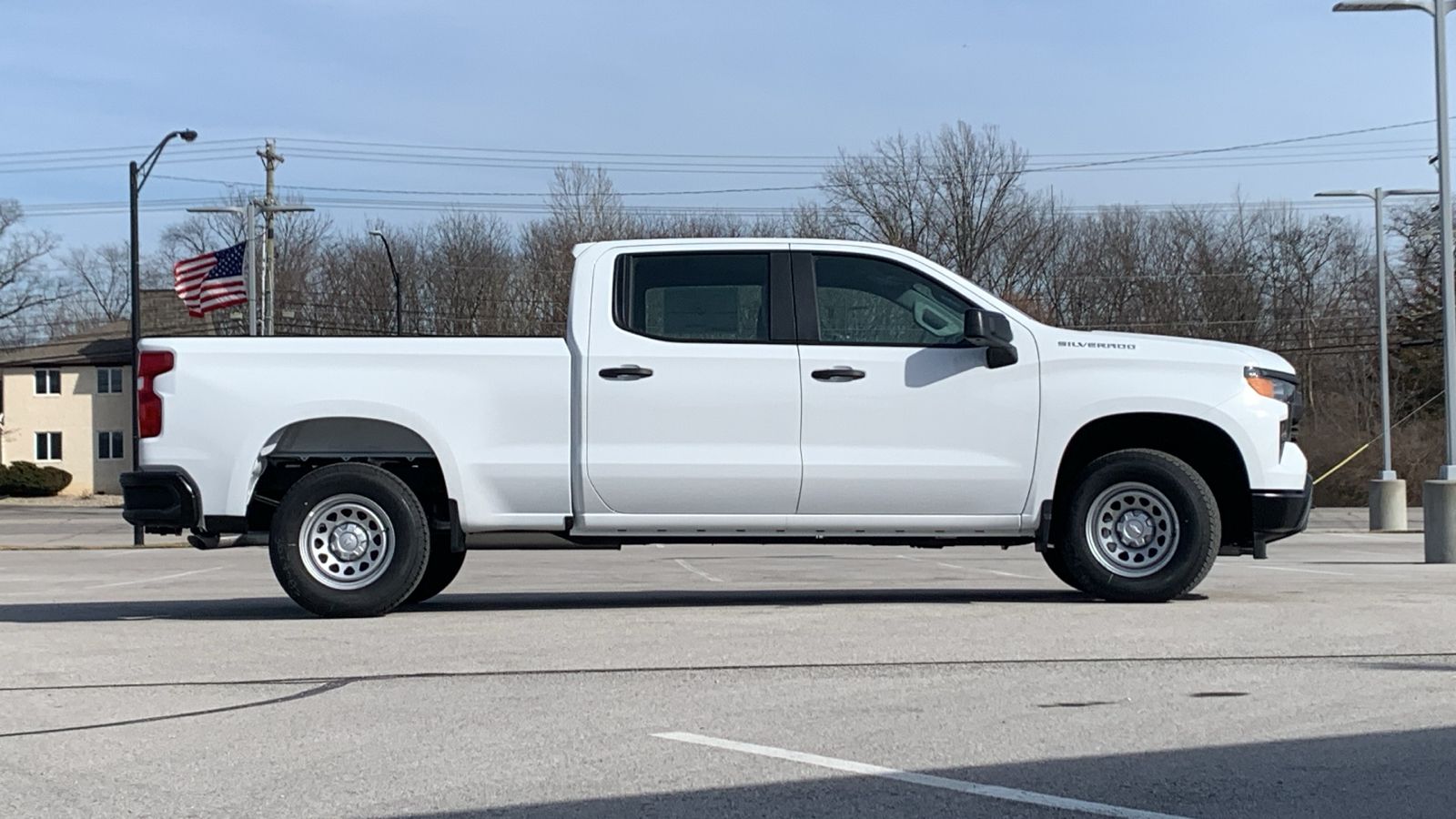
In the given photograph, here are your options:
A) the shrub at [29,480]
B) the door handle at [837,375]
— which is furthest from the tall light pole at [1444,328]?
the shrub at [29,480]

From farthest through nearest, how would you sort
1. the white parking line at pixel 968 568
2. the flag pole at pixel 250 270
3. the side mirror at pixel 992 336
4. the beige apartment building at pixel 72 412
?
1. the beige apartment building at pixel 72 412
2. the flag pole at pixel 250 270
3. the white parking line at pixel 968 568
4. the side mirror at pixel 992 336

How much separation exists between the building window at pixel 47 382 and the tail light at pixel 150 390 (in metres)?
63.5

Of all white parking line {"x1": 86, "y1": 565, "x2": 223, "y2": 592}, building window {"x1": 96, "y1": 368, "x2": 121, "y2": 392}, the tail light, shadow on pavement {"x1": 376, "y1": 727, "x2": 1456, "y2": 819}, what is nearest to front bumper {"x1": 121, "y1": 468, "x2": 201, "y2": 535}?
the tail light

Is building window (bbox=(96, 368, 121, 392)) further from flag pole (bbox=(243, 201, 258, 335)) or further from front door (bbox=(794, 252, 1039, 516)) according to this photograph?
front door (bbox=(794, 252, 1039, 516))

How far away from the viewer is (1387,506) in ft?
99.1

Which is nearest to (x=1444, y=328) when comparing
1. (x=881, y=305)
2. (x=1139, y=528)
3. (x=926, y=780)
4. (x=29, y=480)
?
(x=1139, y=528)

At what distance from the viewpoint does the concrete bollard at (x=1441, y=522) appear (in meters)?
15.9

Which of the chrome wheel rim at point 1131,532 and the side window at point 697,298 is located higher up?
the side window at point 697,298

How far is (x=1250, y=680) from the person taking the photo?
6.29 m

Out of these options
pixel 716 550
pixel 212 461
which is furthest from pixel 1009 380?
pixel 716 550

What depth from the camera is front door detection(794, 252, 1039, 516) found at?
346 inches

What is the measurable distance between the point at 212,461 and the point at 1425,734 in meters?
6.53

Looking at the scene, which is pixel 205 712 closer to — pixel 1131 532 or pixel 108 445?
pixel 1131 532

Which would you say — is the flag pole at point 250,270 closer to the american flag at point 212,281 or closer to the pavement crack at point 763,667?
the american flag at point 212,281
